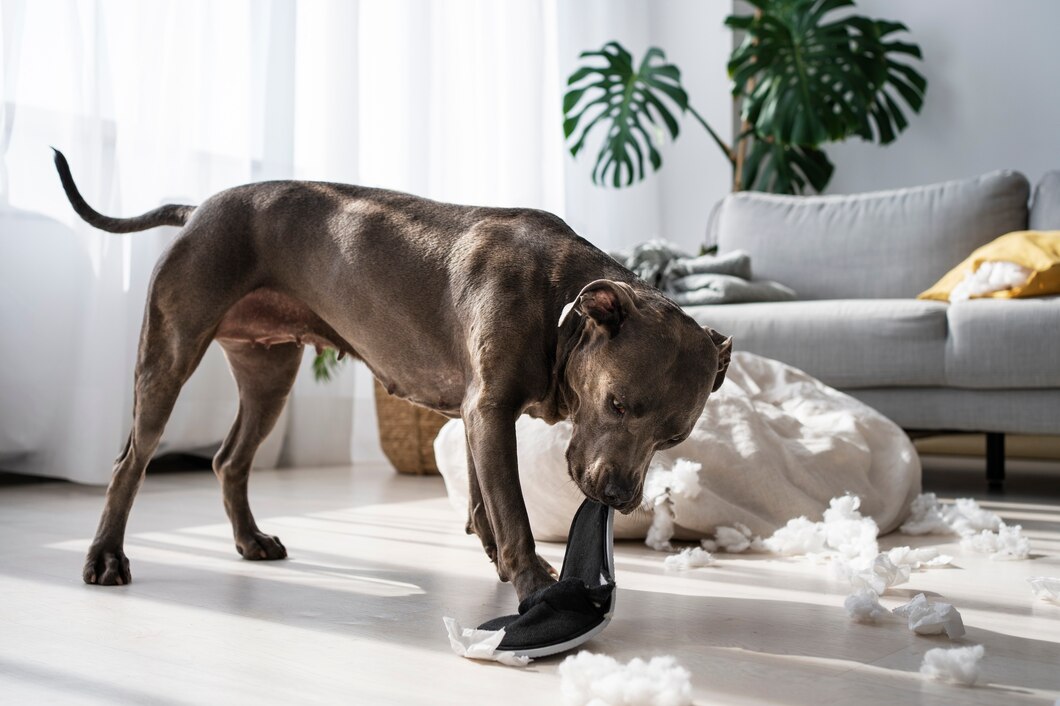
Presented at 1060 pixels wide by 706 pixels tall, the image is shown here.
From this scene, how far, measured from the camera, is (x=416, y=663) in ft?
4.36

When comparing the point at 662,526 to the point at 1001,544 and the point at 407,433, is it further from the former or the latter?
the point at 407,433

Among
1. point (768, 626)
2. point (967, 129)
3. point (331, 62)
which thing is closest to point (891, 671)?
point (768, 626)

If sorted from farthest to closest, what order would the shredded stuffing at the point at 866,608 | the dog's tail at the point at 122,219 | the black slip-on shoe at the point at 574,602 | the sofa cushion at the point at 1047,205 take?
1. the sofa cushion at the point at 1047,205
2. the dog's tail at the point at 122,219
3. the shredded stuffing at the point at 866,608
4. the black slip-on shoe at the point at 574,602

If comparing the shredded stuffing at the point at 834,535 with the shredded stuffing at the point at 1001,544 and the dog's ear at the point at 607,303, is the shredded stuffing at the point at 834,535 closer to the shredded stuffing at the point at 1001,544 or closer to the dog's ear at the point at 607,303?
the shredded stuffing at the point at 1001,544

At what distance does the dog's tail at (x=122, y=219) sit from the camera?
2004mm

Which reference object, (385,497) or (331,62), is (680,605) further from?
(331,62)

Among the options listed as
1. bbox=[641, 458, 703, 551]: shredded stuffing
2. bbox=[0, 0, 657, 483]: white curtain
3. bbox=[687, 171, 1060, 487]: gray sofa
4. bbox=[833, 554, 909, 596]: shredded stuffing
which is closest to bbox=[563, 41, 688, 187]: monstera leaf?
bbox=[0, 0, 657, 483]: white curtain

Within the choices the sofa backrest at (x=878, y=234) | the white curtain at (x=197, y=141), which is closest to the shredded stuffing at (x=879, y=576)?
the white curtain at (x=197, y=141)

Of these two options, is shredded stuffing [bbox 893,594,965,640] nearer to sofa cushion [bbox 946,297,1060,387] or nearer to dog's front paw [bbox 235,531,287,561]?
dog's front paw [bbox 235,531,287,561]

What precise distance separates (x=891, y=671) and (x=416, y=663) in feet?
1.95

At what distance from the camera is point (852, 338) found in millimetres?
3537

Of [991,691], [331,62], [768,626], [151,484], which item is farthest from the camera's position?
[331,62]

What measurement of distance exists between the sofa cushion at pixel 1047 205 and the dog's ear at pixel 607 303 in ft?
10.7

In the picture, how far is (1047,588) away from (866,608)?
1.29 feet
